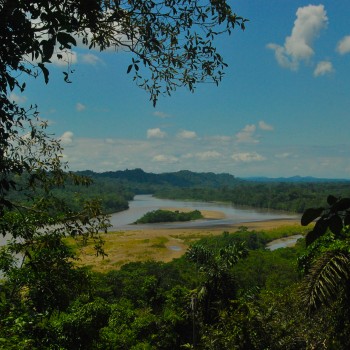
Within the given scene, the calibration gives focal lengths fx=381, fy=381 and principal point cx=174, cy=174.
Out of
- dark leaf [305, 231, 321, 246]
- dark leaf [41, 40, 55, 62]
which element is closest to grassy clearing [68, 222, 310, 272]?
dark leaf [41, 40, 55, 62]

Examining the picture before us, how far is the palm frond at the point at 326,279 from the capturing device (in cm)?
491

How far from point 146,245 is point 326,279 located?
120 feet

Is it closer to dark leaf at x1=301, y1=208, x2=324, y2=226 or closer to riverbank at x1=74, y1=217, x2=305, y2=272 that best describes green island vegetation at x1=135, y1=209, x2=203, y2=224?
riverbank at x1=74, y1=217, x2=305, y2=272

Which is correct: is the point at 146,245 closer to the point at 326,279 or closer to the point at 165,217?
the point at 165,217

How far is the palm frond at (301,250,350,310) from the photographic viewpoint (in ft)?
16.1

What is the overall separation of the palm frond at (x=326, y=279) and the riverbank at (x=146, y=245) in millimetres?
23732

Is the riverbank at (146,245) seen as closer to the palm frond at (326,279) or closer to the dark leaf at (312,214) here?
the palm frond at (326,279)

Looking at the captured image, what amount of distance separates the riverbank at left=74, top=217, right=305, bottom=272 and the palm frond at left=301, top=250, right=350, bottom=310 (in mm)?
23732

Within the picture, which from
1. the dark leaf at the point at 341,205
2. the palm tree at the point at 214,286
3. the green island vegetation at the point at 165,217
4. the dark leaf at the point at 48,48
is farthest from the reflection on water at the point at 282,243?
the dark leaf at the point at 341,205

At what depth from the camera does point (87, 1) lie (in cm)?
274

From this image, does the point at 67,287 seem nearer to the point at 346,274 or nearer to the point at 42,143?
the point at 42,143

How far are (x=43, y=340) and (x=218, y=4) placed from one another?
4.73 m

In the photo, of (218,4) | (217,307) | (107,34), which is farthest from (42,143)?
(217,307)

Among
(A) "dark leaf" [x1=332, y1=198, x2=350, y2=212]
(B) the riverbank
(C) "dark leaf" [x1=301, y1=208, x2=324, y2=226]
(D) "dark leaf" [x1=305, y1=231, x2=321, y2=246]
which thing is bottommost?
(B) the riverbank
